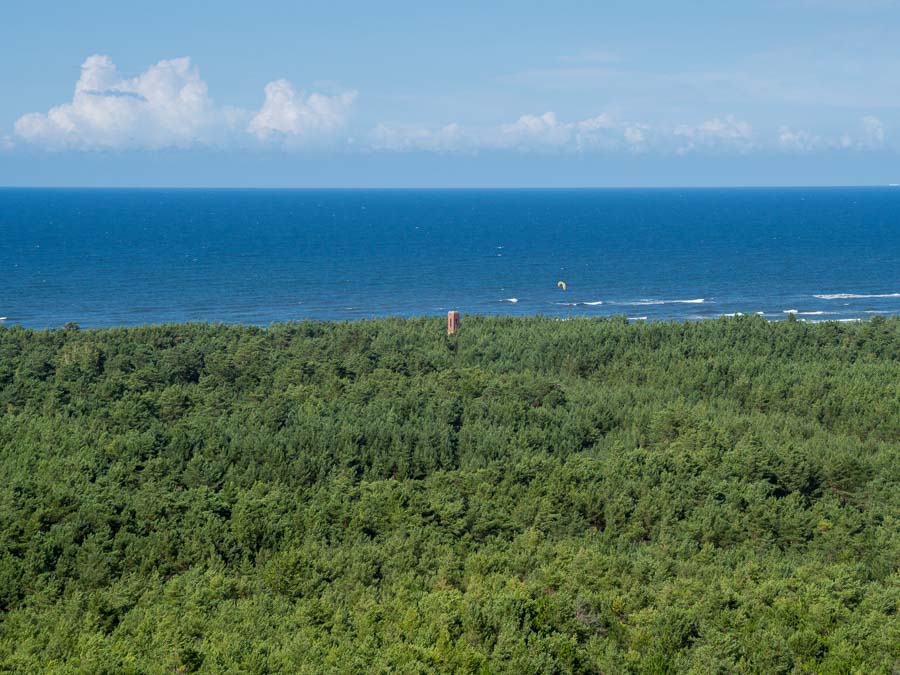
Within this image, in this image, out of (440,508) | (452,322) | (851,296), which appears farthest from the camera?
(851,296)

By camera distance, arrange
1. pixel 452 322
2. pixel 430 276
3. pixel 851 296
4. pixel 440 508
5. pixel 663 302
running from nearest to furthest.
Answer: pixel 440 508 → pixel 452 322 → pixel 663 302 → pixel 851 296 → pixel 430 276

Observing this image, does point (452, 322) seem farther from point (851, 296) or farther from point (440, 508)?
point (851, 296)

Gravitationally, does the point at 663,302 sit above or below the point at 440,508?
above

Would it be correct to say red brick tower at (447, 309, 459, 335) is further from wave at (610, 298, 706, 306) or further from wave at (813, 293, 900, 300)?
wave at (813, 293, 900, 300)

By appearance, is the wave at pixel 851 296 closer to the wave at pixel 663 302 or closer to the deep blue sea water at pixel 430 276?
the deep blue sea water at pixel 430 276

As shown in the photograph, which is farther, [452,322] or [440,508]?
[452,322]

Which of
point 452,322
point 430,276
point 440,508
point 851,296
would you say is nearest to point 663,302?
point 851,296

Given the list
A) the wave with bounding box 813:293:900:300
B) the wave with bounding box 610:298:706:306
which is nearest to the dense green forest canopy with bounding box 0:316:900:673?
the wave with bounding box 610:298:706:306

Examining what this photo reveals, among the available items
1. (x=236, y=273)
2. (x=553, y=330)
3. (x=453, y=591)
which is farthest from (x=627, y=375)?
(x=236, y=273)
